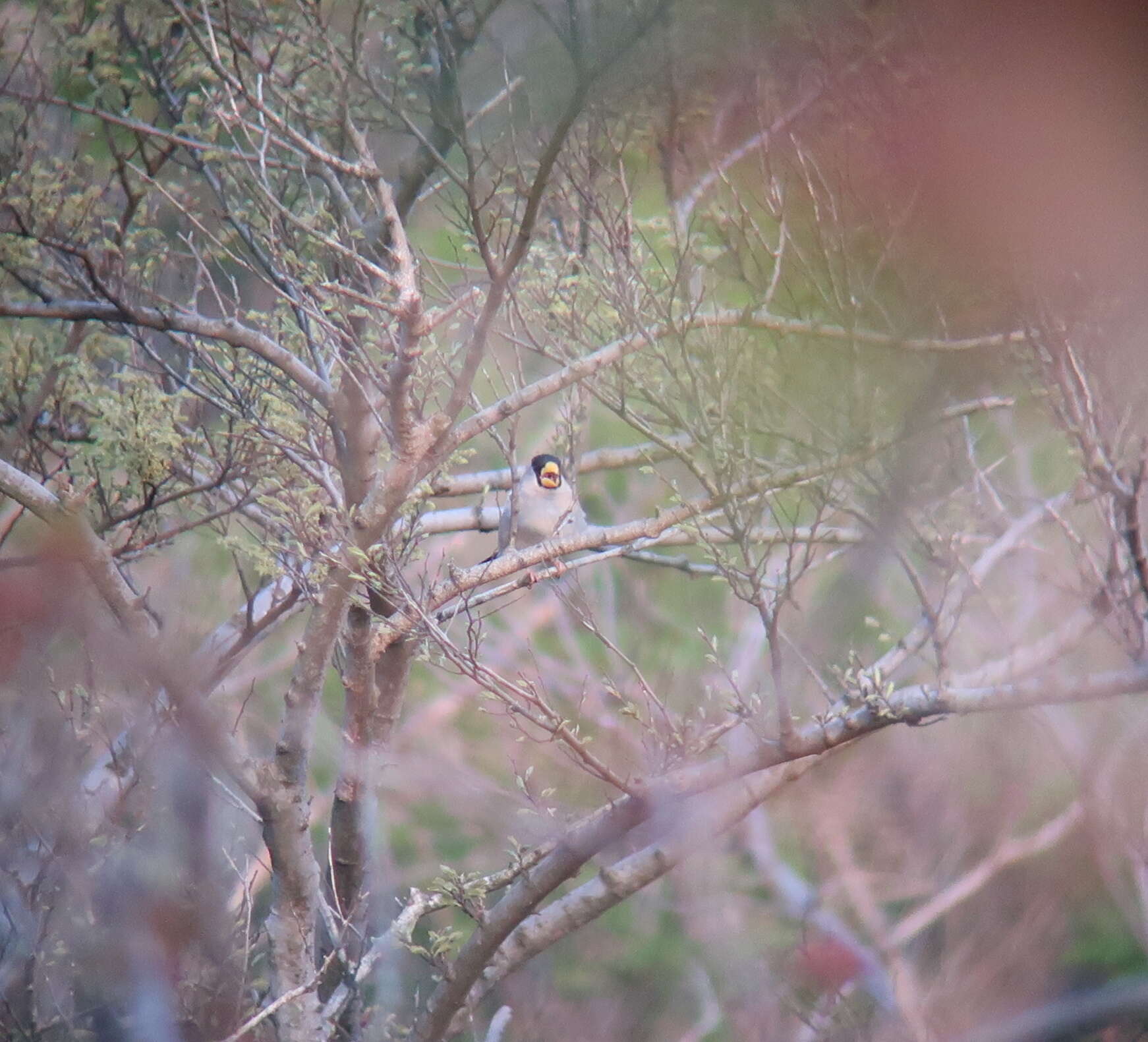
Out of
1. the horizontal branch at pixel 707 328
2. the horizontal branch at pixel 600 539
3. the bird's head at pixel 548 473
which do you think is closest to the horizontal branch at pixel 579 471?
the bird's head at pixel 548 473

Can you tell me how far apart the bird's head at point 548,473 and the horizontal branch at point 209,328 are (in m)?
1.57

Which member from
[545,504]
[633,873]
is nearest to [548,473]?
[545,504]

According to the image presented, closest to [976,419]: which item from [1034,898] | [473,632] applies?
[473,632]

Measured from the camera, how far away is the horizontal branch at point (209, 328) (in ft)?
10.7

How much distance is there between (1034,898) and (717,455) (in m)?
5.54

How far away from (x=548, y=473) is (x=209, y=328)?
194 centimetres

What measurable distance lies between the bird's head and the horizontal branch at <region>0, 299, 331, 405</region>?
1575 millimetres

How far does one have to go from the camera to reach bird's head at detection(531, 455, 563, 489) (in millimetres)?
4910

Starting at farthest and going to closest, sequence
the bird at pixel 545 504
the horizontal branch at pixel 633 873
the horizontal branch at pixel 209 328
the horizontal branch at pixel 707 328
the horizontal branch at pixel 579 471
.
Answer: the bird at pixel 545 504
the horizontal branch at pixel 579 471
the horizontal branch at pixel 633 873
the horizontal branch at pixel 209 328
the horizontal branch at pixel 707 328

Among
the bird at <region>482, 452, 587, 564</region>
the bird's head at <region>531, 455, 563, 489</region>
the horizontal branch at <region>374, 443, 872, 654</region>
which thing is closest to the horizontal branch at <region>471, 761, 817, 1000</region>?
the horizontal branch at <region>374, 443, 872, 654</region>

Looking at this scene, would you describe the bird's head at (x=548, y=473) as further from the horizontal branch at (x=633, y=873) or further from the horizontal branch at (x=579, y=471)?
the horizontal branch at (x=633, y=873)

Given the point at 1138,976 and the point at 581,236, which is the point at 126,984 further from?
the point at 1138,976

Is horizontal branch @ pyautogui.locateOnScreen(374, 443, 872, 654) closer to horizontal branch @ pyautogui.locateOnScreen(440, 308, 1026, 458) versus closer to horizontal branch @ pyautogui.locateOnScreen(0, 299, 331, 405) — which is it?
horizontal branch @ pyautogui.locateOnScreen(440, 308, 1026, 458)

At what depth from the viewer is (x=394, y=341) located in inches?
117
